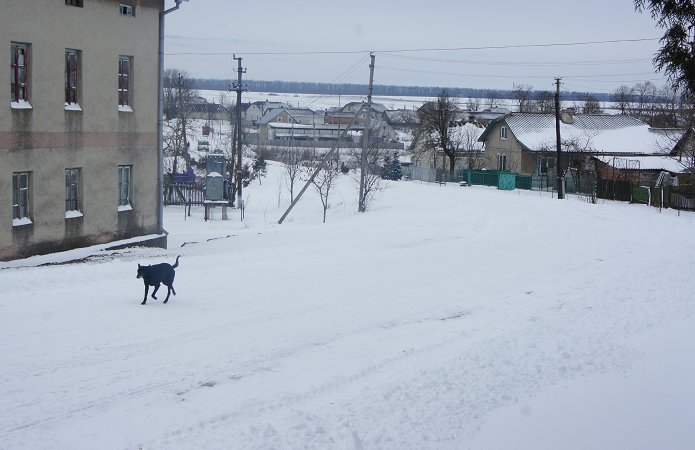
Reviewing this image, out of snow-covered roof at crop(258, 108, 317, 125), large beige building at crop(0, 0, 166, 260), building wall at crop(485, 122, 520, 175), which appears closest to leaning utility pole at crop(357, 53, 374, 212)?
large beige building at crop(0, 0, 166, 260)

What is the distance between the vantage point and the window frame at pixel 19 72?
1901cm

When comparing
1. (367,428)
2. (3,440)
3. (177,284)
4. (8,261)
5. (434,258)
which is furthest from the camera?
(434,258)

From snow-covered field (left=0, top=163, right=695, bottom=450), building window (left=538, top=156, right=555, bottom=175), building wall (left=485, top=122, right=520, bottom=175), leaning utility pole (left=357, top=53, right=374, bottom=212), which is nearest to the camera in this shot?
snow-covered field (left=0, top=163, right=695, bottom=450)

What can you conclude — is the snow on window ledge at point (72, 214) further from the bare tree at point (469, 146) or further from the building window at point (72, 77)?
the bare tree at point (469, 146)

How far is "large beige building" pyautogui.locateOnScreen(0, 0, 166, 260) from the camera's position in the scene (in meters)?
19.0

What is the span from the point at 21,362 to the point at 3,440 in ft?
8.02

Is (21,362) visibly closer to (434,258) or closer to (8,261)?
(8,261)

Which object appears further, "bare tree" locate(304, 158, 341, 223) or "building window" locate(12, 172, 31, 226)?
"bare tree" locate(304, 158, 341, 223)

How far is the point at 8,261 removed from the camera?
62.4ft

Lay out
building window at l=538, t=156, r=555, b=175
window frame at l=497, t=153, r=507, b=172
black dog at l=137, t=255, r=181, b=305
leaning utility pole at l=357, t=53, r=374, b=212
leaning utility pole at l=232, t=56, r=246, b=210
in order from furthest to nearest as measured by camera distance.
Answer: window frame at l=497, t=153, r=507, b=172
building window at l=538, t=156, r=555, b=175
leaning utility pole at l=232, t=56, r=246, b=210
leaning utility pole at l=357, t=53, r=374, b=212
black dog at l=137, t=255, r=181, b=305

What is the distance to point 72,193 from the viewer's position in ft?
70.5

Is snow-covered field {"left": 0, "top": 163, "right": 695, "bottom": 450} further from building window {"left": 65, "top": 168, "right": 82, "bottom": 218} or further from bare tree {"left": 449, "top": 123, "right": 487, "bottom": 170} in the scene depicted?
bare tree {"left": 449, "top": 123, "right": 487, "bottom": 170}

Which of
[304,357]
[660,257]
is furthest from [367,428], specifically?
[660,257]

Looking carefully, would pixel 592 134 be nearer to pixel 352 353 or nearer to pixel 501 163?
pixel 501 163
